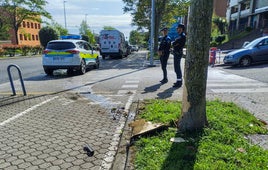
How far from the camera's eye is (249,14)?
39.6m

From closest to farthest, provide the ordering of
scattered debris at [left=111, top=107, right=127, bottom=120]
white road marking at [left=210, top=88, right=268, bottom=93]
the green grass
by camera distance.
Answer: the green grass < scattered debris at [left=111, top=107, right=127, bottom=120] < white road marking at [left=210, top=88, right=268, bottom=93]

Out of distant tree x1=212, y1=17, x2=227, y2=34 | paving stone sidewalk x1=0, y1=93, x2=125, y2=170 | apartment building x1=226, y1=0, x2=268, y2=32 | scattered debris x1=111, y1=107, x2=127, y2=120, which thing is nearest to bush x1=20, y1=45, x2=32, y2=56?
paving stone sidewalk x1=0, y1=93, x2=125, y2=170

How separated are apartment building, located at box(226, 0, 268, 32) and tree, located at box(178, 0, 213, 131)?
35160 mm

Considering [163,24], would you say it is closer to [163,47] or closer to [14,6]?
[163,47]

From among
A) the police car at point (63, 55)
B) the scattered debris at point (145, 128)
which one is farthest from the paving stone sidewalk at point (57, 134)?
the police car at point (63, 55)

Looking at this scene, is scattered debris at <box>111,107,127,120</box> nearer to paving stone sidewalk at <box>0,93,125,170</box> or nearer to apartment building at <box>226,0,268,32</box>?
paving stone sidewalk at <box>0,93,125,170</box>

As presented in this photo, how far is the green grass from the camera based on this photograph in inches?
114

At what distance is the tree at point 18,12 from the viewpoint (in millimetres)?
43312

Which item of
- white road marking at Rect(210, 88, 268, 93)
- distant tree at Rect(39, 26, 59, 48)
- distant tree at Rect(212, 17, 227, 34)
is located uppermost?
distant tree at Rect(212, 17, 227, 34)

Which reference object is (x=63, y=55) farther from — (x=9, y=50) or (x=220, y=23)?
(x=220, y=23)

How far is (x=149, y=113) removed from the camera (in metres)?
4.88

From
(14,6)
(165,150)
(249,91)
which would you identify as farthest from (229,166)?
(14,6)

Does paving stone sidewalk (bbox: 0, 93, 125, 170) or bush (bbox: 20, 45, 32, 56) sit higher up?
bush (bbox: 20, 45, 32, 56)

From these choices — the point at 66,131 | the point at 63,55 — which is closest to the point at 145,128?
the point at 66,131
